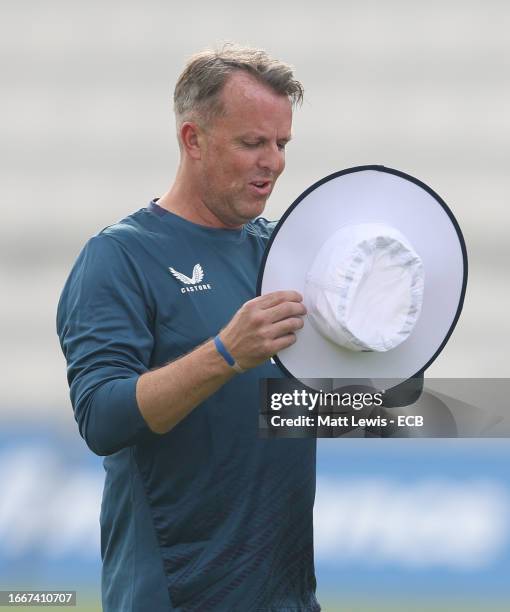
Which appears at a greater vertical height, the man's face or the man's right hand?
the man's face

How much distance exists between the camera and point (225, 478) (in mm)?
1357

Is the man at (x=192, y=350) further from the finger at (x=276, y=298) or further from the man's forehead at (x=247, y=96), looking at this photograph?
the finger at (x=276, y=298)

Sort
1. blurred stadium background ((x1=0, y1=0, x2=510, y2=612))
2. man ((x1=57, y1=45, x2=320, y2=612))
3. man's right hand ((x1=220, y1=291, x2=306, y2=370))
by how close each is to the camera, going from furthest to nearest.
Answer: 1. blurred stadium background ((x1=0, y1=0, x2=510, y2=612))
2. man ((x1=57, y1=45, x2=320, y2=612))
3. man's right hand ((x1=220, y1=291, x2=306, y2=370))

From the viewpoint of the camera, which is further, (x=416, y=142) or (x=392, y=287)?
(x=416, y=142)

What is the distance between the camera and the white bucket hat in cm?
122

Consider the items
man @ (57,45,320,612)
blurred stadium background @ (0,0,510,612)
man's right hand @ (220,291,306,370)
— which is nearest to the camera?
man's right hand @ (220,291,306,370)

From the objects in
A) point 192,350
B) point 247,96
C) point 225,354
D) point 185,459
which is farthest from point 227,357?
point 247,96

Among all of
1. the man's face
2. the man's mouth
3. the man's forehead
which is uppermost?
the man's forehead

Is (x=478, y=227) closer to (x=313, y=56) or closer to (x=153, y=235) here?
(x=313, y=56)

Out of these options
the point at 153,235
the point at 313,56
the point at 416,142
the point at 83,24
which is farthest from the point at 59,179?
the point at 153,235

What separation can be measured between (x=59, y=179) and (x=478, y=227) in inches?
52.3

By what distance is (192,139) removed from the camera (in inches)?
A: 55.7
